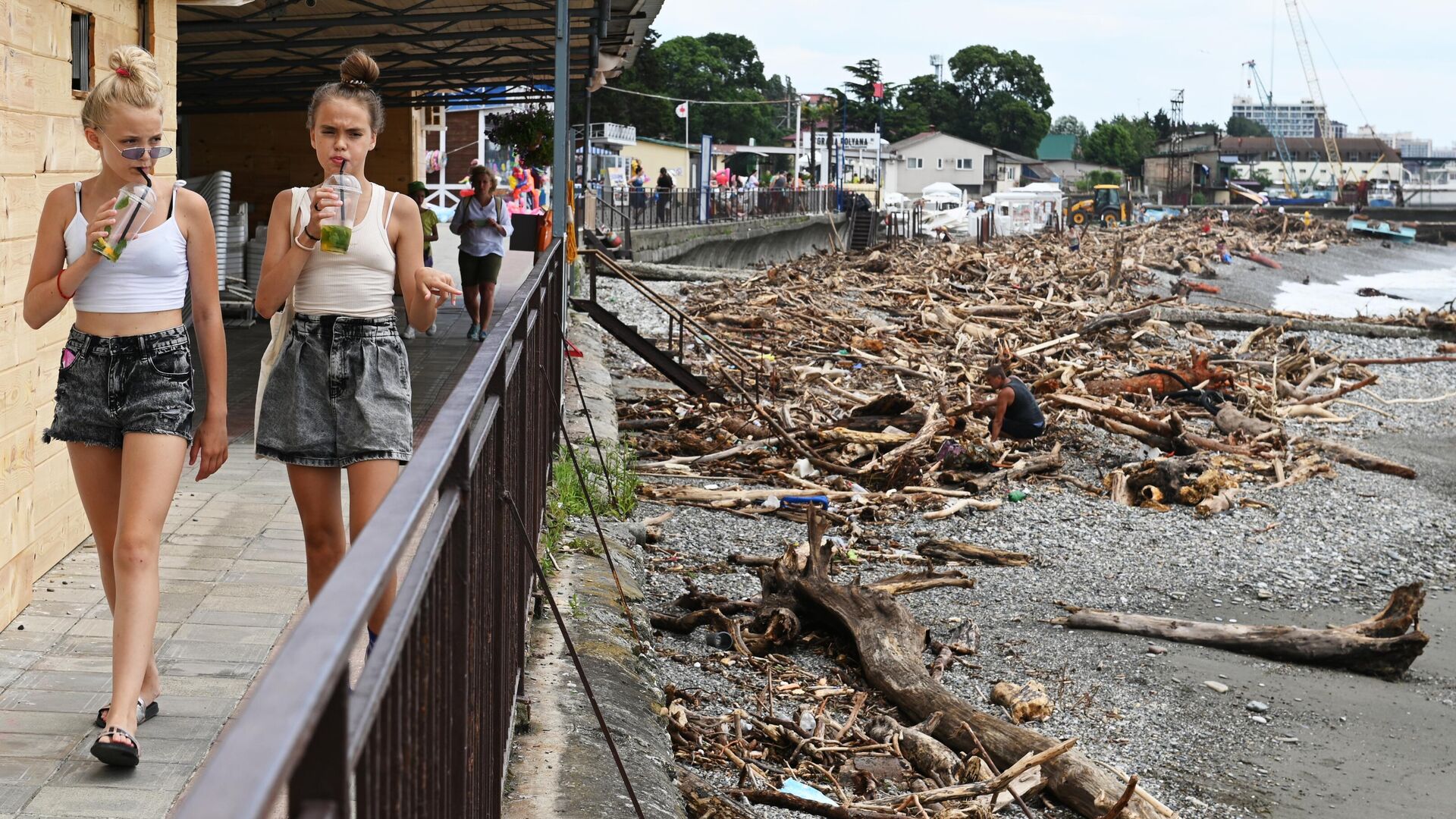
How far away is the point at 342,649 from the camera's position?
3.92 ft

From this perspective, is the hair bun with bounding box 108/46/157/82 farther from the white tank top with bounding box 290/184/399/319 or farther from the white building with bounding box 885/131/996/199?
the white building with bounding box 885/131/996/199

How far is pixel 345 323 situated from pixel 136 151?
64 cm

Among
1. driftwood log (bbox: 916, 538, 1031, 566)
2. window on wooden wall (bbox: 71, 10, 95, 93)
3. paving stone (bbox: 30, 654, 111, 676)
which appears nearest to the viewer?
paving stone (bbox: 30, 654, 111, 676)

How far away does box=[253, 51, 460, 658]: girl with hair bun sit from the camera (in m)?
3.66

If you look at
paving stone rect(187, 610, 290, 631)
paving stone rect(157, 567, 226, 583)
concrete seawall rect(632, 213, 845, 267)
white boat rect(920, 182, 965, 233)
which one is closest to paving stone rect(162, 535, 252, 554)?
paving stone rect(157, 567, 226, 583)

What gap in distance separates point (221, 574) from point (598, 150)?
55021mm

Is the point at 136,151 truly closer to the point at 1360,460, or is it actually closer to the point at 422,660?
the point at 422,660

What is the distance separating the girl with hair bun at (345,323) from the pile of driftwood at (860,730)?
2.14 metres

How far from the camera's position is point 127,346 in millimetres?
3598

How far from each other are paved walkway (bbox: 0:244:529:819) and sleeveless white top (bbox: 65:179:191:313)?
118 cm

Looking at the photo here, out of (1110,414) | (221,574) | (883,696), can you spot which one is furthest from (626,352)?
(221,574)

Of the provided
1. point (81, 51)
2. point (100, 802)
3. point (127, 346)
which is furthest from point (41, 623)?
point (81, 51)

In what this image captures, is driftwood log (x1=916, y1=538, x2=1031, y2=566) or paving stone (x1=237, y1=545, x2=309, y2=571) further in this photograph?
driftwood log (x1=916, y1=538, x2=1031, y2=566)

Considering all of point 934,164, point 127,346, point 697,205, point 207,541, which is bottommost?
point 207,541
